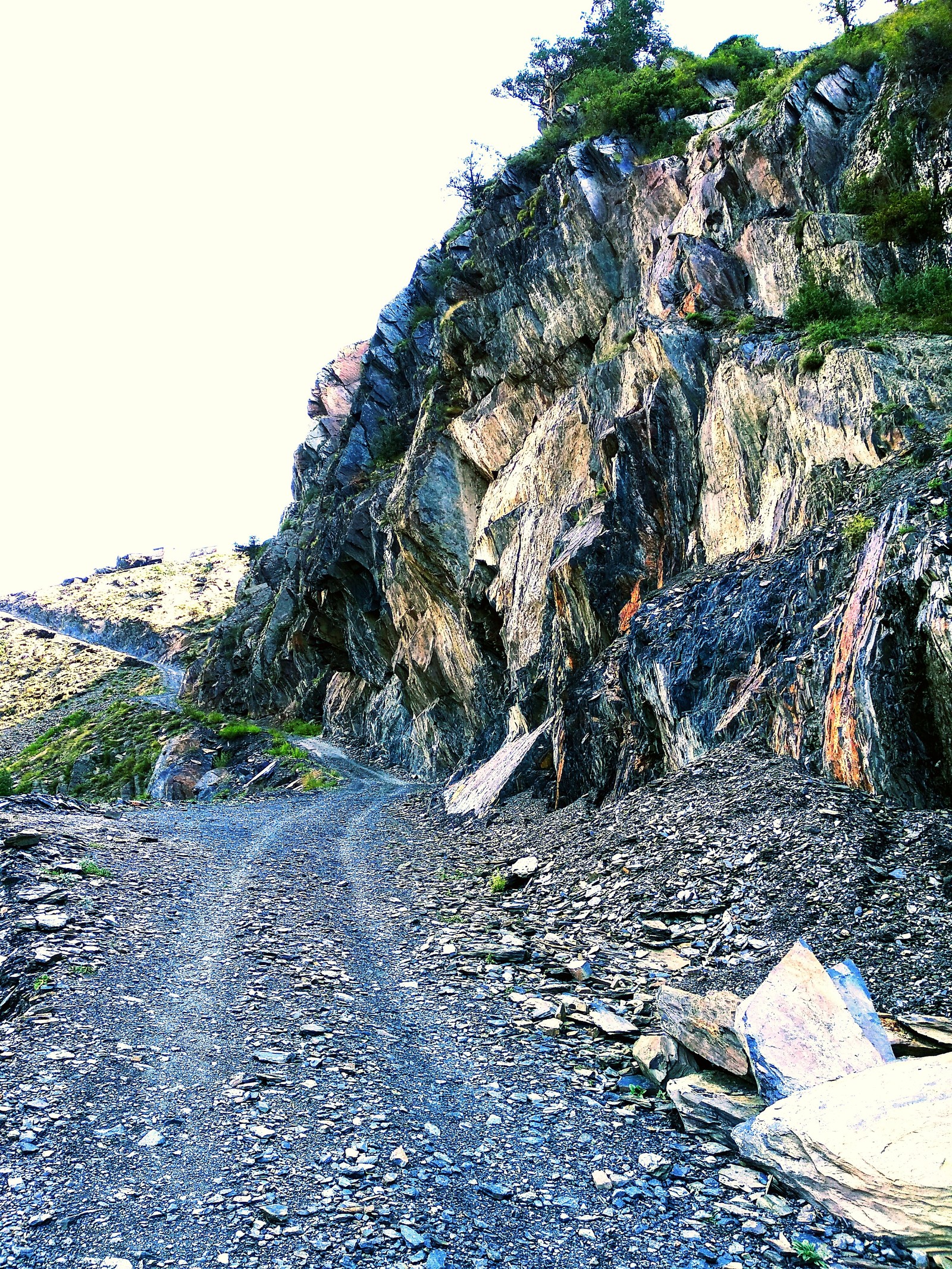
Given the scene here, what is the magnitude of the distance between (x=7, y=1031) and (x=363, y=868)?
10.2 meters

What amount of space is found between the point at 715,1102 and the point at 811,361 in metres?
16.6

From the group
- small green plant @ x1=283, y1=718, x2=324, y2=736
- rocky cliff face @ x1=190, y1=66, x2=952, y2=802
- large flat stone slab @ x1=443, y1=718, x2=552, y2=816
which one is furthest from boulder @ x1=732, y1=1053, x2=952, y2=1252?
small green plant @ x1=283, y1=718, x2=324, y2=736

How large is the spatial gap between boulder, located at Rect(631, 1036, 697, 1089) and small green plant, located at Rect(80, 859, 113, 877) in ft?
38.6

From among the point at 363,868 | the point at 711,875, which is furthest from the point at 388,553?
the point at 711,875

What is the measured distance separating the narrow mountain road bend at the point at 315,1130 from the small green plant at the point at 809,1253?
25 cm

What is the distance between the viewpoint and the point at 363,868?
18.2 metres

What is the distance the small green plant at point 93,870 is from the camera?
1507 cm

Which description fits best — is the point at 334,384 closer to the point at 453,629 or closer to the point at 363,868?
the point at 453,629

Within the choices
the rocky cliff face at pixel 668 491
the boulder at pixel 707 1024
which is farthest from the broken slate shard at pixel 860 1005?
the rocky cliff face at pixel 668 491

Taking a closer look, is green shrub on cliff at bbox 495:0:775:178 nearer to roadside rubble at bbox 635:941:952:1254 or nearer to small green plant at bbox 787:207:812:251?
small green plant at bbox 787:207:812:251

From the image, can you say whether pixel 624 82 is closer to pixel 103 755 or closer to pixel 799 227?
pixel 799 227

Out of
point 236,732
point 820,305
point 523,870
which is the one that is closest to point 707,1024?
point 523,870

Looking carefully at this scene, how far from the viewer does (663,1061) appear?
24.8 feet

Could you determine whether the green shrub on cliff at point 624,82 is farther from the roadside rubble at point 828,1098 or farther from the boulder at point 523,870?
the roadside rubble at point 828,1098
